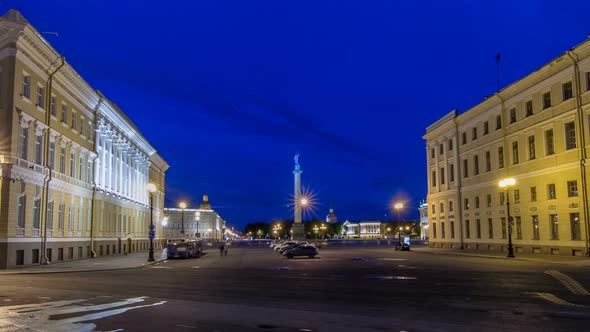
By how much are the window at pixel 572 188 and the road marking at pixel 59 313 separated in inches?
1512

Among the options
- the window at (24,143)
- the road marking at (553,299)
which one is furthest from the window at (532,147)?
the window at (24,143)

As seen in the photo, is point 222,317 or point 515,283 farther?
point 515,283

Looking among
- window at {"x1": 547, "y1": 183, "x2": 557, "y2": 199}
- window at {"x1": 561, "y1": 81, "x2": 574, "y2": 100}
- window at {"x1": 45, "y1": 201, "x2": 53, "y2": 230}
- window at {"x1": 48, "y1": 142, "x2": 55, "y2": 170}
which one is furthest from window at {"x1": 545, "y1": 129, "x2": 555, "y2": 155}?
window at {"x1": 45, "y1": 201, "x2": 53, "y2": 230}

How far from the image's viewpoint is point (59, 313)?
13.7 meters

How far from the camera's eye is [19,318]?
508 inches

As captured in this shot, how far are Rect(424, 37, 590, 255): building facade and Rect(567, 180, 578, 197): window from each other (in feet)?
0.24

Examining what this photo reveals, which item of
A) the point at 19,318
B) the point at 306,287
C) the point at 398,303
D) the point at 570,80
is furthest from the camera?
the point at 570,80

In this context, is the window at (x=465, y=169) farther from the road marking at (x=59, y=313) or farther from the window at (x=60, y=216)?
the road marking at (x=59, y=313)

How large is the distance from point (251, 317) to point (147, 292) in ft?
24.5

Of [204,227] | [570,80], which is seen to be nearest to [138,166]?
[570,80]

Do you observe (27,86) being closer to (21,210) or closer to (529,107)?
(21,210)

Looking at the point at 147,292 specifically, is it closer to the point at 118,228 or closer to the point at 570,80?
the point at 570,80

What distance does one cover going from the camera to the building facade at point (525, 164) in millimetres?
43781

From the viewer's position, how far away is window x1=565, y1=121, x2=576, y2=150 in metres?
44.7
